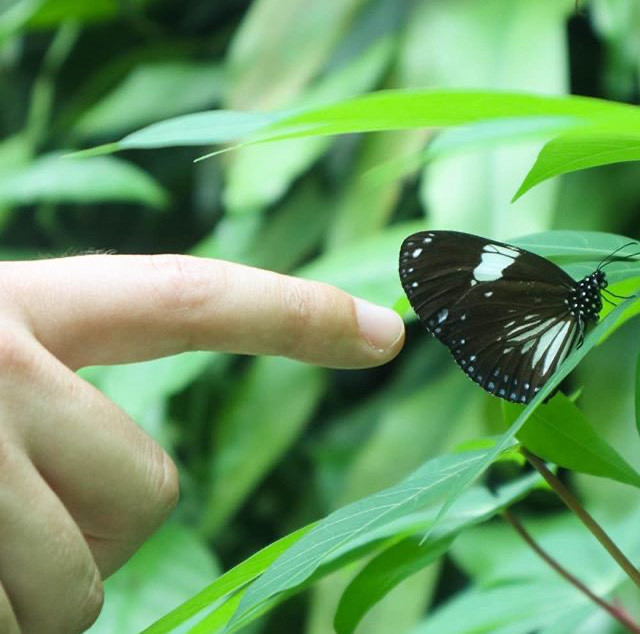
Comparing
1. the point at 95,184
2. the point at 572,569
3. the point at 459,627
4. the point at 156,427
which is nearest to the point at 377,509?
the point at 459,627

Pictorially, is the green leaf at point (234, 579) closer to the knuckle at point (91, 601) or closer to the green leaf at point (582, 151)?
the knuckle at point (91, 601)

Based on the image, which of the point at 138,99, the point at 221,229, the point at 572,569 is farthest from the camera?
the point at 138,99

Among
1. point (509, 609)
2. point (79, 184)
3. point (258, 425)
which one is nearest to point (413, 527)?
point (509, 609)

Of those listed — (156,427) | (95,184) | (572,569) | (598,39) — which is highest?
(598,39)

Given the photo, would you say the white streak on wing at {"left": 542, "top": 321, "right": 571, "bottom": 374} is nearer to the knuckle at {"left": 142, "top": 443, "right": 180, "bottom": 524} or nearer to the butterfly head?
the butterfly head

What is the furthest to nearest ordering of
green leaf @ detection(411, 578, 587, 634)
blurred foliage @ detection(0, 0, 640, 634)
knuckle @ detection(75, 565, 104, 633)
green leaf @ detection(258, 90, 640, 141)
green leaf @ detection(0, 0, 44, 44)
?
green leaf @ detection(0, 0, 44, 44) < blurred foliage @ detection(0, 0, 640, 634) < green leaf @ detection(411, 578, 587, 634) < knuckle @ detection(75, 565, 104, 633) < green leaf @ detection(258, 90, 640, 141)

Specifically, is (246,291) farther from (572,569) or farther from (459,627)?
(572,569)

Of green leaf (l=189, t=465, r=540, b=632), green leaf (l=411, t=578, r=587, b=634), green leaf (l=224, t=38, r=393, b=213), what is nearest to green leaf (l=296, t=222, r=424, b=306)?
green leaf (l=224, t=38, r=393, b=213)
